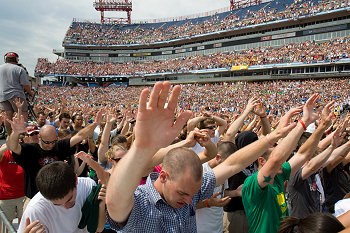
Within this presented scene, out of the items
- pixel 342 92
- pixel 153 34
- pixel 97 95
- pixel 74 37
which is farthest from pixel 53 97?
pixel 342 92

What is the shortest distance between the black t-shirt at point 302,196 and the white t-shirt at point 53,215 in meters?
2.90

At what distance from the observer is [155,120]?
1.49 m

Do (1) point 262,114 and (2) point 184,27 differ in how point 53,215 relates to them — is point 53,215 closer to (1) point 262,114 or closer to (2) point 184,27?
(1) point 262,114

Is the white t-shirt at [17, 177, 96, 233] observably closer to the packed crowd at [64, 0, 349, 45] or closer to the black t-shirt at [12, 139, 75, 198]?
the black t-shirt at [12, 139, 75, 198]

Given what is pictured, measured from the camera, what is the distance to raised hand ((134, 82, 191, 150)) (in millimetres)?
1418

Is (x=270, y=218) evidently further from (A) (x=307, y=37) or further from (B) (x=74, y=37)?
(B) (x=74, y=37)

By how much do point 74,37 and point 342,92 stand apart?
64.4 metres

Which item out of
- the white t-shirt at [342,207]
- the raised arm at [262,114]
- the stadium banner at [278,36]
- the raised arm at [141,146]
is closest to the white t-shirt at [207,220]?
the white t-shirt at [342,207]

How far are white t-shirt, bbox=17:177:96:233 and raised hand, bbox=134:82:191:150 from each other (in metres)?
1.27

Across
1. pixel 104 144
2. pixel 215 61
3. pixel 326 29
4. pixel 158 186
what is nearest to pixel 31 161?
pixel 104 144

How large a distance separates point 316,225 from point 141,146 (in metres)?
1.38


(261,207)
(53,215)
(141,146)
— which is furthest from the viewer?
(261,207)

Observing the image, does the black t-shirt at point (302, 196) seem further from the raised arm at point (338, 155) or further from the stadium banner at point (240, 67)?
the stadium banner at point (240, 67)

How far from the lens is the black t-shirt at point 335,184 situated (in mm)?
4344
